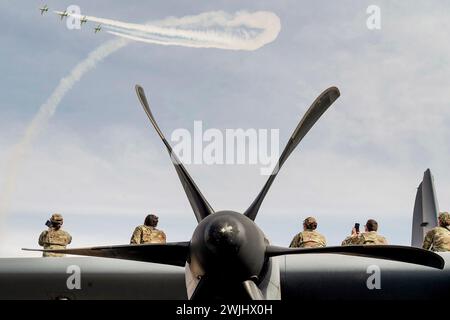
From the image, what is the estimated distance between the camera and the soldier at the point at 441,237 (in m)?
14.2

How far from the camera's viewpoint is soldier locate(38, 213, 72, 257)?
51.1ft

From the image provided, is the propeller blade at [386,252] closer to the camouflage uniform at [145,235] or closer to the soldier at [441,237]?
the soldier at [441,237]

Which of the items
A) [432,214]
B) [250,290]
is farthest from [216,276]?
[432,214]

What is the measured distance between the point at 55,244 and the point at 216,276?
808cm

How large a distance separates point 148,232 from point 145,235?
0.38 ft

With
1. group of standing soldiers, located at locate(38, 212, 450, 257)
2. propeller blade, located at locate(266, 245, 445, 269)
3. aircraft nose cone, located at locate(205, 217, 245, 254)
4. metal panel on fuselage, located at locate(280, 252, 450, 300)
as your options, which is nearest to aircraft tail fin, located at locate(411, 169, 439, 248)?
group of standing soldiers, located at locate(38, 212, 450, 257)

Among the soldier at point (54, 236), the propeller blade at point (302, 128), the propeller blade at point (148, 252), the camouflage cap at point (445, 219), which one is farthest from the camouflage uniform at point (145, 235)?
the camouflage cap at point (445, 219)

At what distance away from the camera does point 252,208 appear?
10539mm

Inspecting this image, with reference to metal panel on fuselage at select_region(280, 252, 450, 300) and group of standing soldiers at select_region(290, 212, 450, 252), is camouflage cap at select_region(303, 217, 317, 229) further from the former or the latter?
metal panel on fuselage at select_region(280, 252, 450, 300)

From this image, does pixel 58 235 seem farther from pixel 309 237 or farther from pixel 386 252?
pixel 386 252

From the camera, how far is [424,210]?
25.2m

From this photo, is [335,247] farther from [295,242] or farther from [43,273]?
[43,273]

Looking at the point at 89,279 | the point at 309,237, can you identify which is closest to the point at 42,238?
the point at 89,279

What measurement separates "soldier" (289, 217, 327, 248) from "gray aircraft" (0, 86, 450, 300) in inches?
32.4
